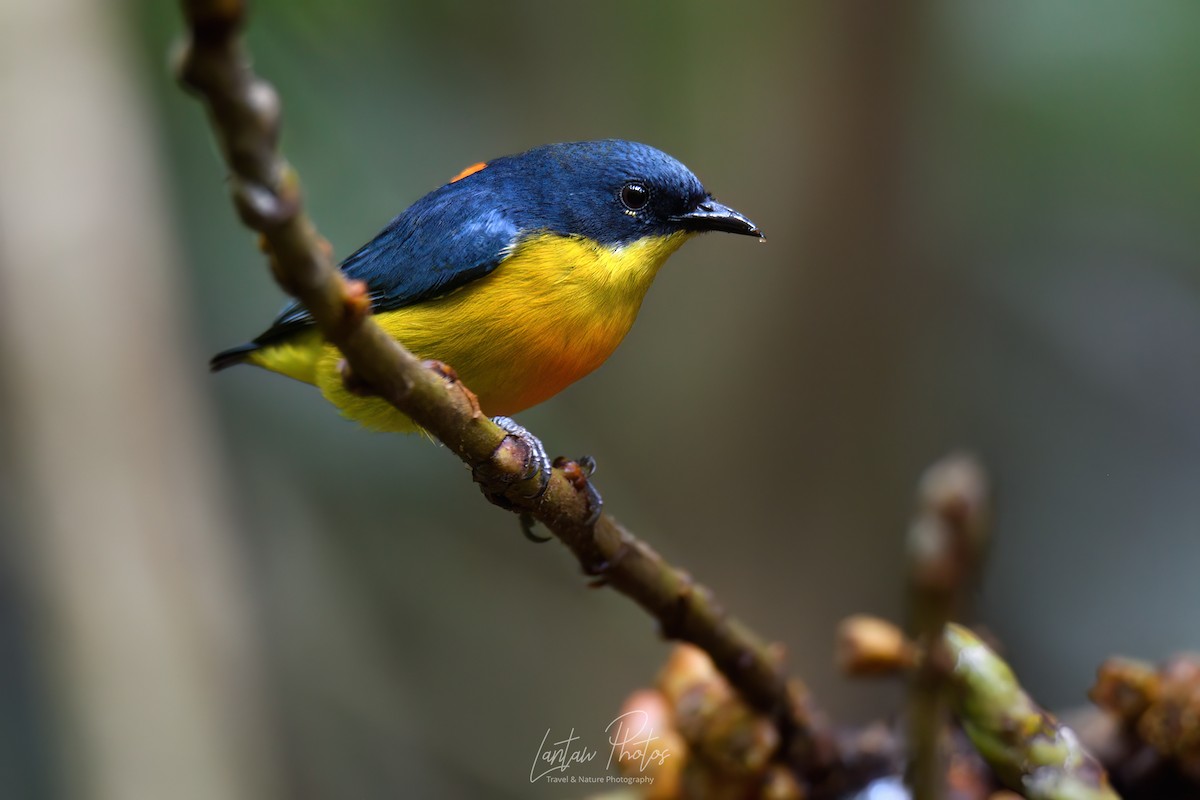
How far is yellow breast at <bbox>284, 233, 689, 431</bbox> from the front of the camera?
2.39m

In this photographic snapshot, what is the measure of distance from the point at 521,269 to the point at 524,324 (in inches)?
6.7

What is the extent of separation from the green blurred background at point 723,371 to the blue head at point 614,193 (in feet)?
5.70

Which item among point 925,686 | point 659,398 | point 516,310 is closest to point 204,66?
point 925,686

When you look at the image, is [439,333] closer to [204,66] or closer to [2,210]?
[204,66]

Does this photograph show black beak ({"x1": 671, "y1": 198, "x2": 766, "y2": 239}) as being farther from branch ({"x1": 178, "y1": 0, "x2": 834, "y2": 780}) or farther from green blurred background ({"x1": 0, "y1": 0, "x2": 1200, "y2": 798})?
green blurred background ({"x1": 0, "y1": 0, "x2": 1200, "y2": 798})

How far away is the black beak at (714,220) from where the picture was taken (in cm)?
270

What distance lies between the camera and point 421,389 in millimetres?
1393

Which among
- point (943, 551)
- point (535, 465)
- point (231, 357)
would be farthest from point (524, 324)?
point (943, 551)

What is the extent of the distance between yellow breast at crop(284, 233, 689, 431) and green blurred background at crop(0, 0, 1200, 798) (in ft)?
5.45

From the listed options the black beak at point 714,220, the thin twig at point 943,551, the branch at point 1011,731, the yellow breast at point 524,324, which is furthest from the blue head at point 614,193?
the thin twig at point 943,551

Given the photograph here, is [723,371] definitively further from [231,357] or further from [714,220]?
[231,357]

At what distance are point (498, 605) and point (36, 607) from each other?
202 centimetres

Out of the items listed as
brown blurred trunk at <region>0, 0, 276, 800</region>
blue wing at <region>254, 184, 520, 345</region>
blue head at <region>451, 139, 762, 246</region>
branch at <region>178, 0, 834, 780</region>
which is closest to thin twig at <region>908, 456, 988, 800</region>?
branch at <region>178, 0, 834, 780</region>

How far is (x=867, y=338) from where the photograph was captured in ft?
15.3
